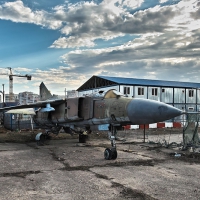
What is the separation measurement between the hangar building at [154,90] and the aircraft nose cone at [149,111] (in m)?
25.8

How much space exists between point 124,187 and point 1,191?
10.4 ft

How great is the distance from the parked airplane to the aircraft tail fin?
6.17 feet

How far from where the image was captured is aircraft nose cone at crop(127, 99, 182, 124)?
9.80 m

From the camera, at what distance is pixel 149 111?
394 inches

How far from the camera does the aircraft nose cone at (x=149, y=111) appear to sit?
9.80m

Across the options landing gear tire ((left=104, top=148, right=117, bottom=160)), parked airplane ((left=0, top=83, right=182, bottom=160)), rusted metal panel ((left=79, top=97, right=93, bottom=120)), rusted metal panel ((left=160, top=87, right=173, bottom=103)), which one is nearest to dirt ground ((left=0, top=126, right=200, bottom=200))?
landing gear tire ((left=104, top=148, right=117, bottom=160))

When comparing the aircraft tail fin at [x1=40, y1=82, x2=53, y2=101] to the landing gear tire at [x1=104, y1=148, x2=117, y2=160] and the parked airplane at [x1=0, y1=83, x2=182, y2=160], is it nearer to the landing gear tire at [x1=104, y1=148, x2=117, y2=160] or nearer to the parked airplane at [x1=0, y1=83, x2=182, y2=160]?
the parked airplane at [x1=0, y1=83, x2=182, y2=160]

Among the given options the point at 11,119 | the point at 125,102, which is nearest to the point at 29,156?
the point at 125,102

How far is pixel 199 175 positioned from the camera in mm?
8547

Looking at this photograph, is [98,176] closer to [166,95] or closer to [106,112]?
[106,112]

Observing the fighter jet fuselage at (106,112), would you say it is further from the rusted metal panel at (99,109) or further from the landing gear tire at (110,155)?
the landing gear tire at (110,155)

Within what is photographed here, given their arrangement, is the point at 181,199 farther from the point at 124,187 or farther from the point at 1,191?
the point at 1,191

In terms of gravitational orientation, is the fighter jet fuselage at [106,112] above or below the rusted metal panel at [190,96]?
below

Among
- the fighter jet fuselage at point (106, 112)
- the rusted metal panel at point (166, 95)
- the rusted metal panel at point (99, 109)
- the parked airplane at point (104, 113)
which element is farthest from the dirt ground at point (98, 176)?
the rusted metal panel at point (166, 95)
